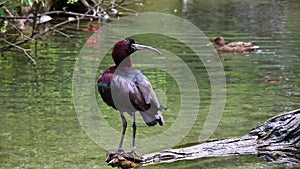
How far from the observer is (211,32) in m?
22.4

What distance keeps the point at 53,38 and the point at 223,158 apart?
574 inches

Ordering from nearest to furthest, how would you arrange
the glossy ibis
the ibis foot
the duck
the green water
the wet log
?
the glossy ibis → the ibis foot → the wet log → the green water → the duck

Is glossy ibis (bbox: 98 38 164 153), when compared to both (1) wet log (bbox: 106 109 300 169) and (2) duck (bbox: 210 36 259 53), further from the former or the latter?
(2) duck (bbox: 210 36 259 53)

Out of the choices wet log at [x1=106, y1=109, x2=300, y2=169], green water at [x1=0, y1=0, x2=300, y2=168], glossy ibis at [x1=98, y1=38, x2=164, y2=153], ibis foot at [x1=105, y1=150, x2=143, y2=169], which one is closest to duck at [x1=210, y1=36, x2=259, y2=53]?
green water at [x1=0, y1=0, x2=300, y2=168]

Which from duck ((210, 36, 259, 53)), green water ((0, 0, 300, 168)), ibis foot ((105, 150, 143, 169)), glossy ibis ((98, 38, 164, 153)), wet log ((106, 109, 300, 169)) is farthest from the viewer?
duck ((210, 36, 259, 53))

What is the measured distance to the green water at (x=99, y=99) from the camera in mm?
8953

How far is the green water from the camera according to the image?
895cm

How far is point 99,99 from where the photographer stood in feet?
42.0

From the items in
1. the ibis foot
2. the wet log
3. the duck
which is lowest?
the duck

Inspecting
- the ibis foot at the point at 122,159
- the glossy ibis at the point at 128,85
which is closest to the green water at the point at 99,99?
the ibis foot at the point at 122,159

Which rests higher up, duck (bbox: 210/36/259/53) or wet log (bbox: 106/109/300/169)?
wet log (bbox: 106/109/300/169)

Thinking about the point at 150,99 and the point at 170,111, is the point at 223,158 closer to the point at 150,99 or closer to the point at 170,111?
the point at 150,99

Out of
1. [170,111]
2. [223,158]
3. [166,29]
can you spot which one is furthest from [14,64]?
[223,158]

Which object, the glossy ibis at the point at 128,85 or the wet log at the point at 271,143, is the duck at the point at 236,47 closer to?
the wet log at the point at 271,143
